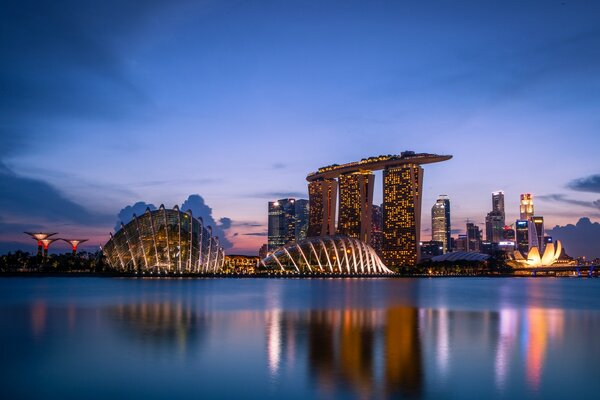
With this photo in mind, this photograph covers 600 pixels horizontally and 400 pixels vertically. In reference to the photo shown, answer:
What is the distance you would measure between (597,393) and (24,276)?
137 metres

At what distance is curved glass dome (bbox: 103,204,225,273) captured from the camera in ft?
341

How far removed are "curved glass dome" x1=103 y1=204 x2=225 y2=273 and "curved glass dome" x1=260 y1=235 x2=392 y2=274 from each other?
1195 inches

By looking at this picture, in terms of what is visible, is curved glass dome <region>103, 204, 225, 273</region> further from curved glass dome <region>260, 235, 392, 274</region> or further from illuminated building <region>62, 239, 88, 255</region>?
illuminated building <region>62, 239, 88, 255</region>

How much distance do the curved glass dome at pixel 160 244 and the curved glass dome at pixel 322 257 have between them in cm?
3036

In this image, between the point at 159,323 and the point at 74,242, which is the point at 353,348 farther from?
the point at 74,242

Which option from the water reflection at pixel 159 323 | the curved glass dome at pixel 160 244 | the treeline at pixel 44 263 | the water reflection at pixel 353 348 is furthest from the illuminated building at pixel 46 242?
the water reflection at pixel 353 348

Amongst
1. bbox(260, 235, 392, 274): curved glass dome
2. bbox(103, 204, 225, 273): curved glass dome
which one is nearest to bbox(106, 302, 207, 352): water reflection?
bbox(103, 204, 225, 273): curved glass dome

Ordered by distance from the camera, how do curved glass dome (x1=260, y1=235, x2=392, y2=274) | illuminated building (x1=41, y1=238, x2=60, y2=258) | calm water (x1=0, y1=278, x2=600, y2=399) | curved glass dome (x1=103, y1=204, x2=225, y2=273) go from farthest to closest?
illuminated building (x1=41, y1=238, x2=60, y2=258), curved glass dome (x1=260, y1=235, x2=392, y2=274), curved glass dome (x1=103, y1=204, x2=225, y2=273), calm water (x1=0, y1=278, x2=600, y2=399)

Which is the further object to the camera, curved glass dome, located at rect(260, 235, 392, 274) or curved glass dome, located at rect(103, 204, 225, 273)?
curved glass dome, located at rect(260, 235, 392, 274)

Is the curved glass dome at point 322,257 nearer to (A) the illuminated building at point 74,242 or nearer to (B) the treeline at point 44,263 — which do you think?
(B) the treeline at point 44,263

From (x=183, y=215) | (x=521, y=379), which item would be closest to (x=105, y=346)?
(x=521, y=379)

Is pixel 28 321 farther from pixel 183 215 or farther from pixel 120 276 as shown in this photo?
pixel 120 276

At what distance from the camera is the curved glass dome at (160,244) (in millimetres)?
104000

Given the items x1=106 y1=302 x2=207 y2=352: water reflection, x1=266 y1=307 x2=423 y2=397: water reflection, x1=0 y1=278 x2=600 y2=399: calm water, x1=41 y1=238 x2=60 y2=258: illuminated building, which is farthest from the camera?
x1=41 y1=238 x2=60 y2=258: illuminated building
